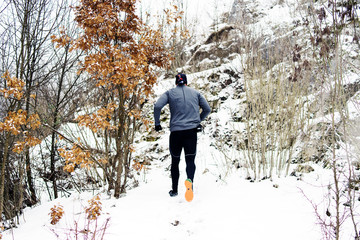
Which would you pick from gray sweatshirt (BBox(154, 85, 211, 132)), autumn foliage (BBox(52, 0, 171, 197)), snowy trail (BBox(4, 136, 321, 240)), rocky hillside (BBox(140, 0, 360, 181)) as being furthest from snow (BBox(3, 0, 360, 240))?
gray sweatshirt (BBox(154, 85, 211, 132))

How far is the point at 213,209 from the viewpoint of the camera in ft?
9.48

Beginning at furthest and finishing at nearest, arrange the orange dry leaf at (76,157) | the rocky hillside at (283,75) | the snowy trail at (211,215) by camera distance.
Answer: the orange dry leaf at (76,157), the rocky hillside at (283,75), the snowy trail at (211,215)

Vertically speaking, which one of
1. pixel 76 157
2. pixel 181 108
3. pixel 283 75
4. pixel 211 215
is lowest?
pixel 211 215

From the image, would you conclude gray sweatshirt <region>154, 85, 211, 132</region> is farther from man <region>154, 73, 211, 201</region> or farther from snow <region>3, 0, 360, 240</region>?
snow <region>3, 0, 360, 240</region>

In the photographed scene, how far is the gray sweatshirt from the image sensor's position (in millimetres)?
3346

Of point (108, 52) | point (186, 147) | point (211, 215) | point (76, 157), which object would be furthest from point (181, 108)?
point (76, 157)

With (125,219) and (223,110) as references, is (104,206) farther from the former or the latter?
(223,110)

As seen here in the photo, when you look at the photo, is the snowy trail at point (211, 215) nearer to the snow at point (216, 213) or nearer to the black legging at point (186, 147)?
the snow at point (216, 213)

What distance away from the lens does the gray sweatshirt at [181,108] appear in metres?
3.35

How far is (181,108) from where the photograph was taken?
340cm

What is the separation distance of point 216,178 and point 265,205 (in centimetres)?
162

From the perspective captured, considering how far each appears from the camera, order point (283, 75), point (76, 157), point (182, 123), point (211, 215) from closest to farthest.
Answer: point (211, 215) → point (76, 157) → point (182, 123) → point (283, 75)

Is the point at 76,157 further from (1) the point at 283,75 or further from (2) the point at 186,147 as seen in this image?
(1) the point at 283,75

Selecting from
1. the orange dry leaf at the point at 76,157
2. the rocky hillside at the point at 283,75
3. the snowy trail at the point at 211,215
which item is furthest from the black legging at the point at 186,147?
the orange dry leaf at the point at 76,157
